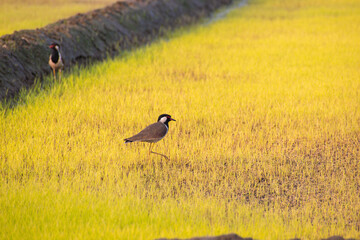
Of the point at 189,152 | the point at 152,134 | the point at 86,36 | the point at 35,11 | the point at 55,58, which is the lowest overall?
the point at 189,152

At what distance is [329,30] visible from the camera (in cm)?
1181

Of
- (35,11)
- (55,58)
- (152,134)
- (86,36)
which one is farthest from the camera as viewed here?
(35,11)

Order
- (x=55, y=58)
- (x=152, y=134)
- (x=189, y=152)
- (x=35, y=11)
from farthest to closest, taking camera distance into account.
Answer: (x=35, y=11), (x=55, y=58), (x=189, y=152), (x=152, y=134)

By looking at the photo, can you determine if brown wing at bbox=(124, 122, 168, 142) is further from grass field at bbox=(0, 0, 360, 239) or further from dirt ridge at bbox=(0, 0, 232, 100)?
dirt ridge at bbox=(0, 0, 232, 100)

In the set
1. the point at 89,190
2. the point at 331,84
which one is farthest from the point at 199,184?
the point at 331,84

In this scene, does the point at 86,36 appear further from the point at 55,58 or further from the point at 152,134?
the point at 152,134

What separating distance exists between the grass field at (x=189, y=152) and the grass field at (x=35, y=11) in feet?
6.96

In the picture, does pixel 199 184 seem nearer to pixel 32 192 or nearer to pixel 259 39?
pixel 32 192

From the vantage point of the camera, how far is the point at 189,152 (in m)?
4.71

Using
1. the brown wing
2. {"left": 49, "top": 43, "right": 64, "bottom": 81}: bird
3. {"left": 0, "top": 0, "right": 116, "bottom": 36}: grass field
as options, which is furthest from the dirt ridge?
the brown wing

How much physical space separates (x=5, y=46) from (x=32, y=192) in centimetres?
373

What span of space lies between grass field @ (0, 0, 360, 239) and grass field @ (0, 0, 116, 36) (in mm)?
2123

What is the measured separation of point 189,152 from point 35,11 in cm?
809

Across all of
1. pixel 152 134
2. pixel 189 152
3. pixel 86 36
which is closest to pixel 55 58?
pixel 86 36
